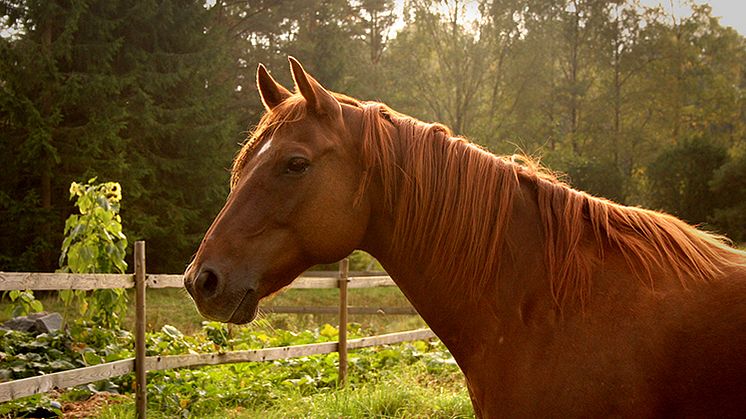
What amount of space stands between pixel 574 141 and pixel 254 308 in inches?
1037

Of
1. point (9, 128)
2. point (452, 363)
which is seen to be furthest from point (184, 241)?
point (452, 363)

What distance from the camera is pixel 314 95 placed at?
2191mm

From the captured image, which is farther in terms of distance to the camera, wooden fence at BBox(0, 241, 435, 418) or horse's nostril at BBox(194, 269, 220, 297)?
wooden fence at BBox(0, 241, 435, 418)

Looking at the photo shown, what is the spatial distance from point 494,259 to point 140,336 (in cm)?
363

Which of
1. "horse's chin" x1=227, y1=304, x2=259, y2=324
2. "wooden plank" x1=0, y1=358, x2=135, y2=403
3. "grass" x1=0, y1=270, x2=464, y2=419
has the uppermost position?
"horse's chin" x1=227, y1=304, x2=259, y2=324

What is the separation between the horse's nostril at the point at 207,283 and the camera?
2.02 meters

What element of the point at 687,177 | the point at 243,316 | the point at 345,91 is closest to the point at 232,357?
the point at 243,316

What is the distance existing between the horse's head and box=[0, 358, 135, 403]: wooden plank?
2414 mm

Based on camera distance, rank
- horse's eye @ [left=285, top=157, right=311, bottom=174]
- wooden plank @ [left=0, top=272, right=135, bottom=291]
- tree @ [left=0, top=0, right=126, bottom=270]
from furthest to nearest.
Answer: tree @ [left=0, top=0, right=126, bottom=270] → wooden plank @ [left=0, top=272, right=135, bottom=291] → horse's eye @ [left=285, top=157, right=311, bottom=174]

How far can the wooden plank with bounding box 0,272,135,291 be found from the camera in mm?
3986

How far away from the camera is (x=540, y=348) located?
196 cm

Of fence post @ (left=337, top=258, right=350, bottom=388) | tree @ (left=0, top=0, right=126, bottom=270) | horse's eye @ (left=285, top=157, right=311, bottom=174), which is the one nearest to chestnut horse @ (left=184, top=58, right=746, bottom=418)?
horse's eye @ (left=285, top=157, right=311, bottom=174)

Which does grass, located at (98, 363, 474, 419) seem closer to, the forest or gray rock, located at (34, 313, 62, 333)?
gray rock, located at (34, 313, 62, 333)

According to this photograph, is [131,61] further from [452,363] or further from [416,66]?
[452,363]
